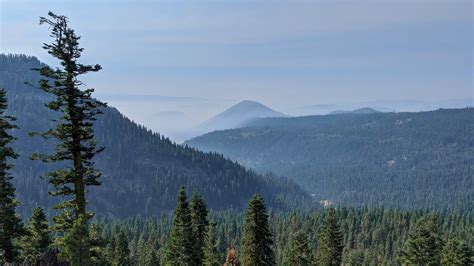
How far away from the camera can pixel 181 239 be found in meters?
66.5

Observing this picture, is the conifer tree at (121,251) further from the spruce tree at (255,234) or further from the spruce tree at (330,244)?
the spruce tree at (255,234)

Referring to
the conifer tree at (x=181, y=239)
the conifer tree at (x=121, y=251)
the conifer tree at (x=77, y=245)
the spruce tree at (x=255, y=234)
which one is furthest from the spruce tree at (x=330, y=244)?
the conifer tree at (x=77, y=245)

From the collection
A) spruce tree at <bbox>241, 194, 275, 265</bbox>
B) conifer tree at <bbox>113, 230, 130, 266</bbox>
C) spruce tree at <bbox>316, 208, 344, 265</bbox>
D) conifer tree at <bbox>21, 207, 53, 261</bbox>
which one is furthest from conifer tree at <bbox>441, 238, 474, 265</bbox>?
conifer tree at <bbox>21, 207, 53, 261</bbox>

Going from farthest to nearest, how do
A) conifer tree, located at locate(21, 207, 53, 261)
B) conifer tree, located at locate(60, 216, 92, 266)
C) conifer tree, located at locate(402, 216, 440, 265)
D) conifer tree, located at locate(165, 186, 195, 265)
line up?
conifer tree, located at locate(402, 216, 440, 265) < conifer tree, located at locate(165, 186, 195, 265) < conifer tree, located at locate(21, 207, 53, 261) < conifer tree, located at locate(60, 216, 92, 266)

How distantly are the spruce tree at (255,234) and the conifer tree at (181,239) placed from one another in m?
7.35

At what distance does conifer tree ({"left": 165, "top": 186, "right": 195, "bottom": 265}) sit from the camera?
65.4 meters

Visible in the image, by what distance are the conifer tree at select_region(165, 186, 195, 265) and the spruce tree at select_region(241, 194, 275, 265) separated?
24.1 ft

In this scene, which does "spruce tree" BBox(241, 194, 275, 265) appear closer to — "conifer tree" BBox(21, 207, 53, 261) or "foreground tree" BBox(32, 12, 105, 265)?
"conifer tree" BBox(21, 207, 53, 261)

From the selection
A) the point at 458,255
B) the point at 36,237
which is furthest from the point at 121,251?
the point at 458,255

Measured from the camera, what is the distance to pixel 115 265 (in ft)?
326

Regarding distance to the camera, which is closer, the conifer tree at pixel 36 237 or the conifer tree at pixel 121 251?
the conifer tree at pixel 36 237

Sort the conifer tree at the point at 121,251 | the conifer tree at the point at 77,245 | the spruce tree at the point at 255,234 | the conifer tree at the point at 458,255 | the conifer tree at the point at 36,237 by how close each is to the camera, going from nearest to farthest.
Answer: the conifer tree at the point at 77,245 → the conifer tree at the point at 36,237 → the spruce tree at the point at 255,234 → the conifer tree at the point at 458,255 → the conifer tree at the point at 121,251

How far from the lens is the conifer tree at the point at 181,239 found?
2574 inches

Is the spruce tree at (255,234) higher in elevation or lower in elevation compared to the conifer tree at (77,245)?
lower
